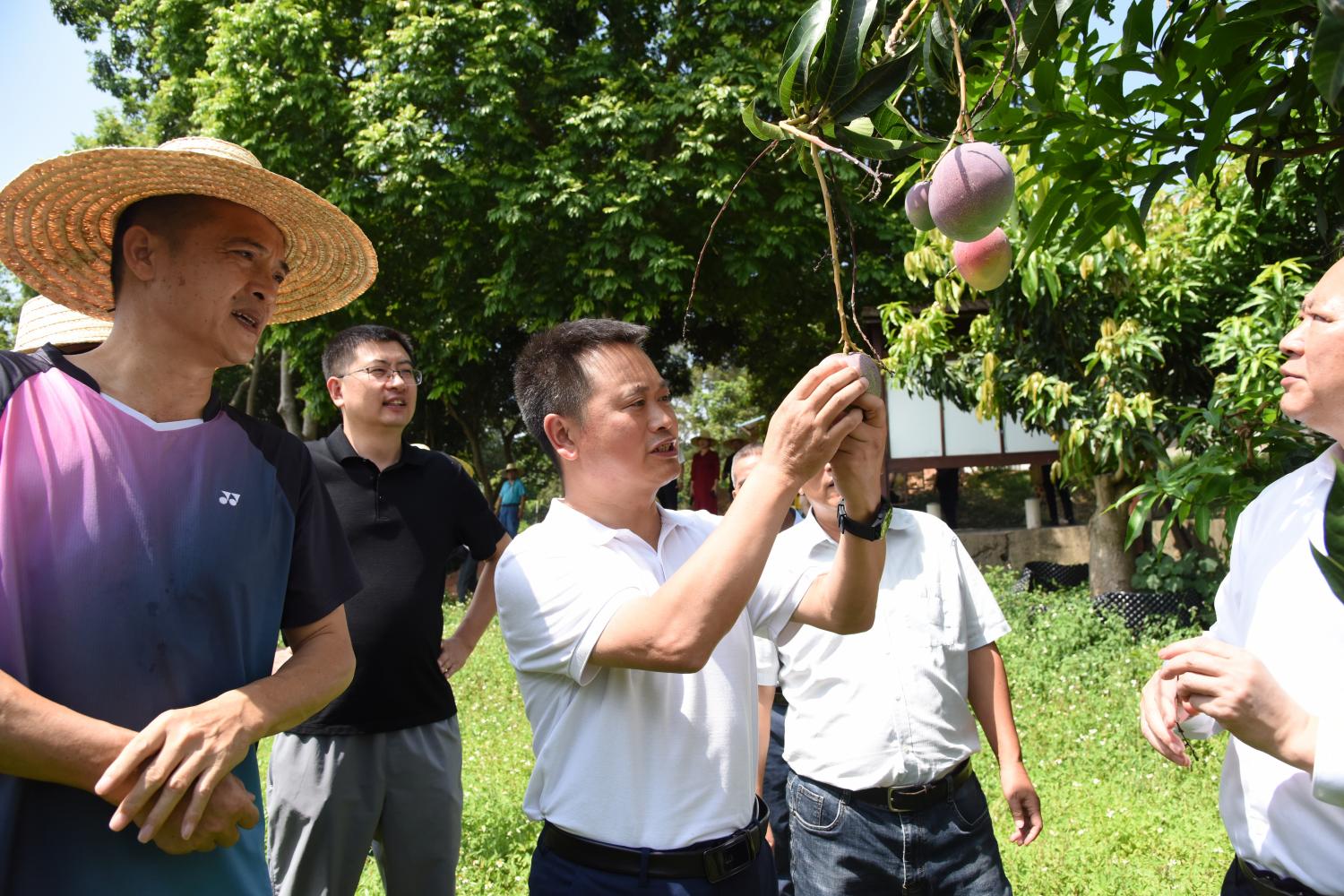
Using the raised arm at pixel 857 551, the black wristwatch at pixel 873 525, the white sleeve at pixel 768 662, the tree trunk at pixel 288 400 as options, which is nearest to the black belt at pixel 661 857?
the raised arm at pixel 857 551

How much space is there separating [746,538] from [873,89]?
1.95ft

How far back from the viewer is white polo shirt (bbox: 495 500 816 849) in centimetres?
152

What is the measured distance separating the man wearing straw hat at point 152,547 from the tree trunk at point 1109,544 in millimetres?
6024

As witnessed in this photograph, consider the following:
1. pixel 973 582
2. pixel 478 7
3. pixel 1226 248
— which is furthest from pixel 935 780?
pixel 478 7

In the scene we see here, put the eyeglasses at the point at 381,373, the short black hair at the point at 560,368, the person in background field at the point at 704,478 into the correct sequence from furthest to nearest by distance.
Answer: the person in background field at the point at 704,478, the eyeglasses at the point at 381,373, the short black hair at the point at 560,368

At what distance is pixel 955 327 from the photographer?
894cm

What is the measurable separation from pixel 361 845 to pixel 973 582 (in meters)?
1.59

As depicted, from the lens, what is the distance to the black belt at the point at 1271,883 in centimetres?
139

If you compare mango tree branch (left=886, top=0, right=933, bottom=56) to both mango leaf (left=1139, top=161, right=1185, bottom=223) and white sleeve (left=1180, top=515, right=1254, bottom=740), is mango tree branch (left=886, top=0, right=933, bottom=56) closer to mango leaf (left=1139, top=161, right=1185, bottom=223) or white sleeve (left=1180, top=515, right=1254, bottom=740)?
mango leaf (left=1139, top=161, right=1185, bottom=223)

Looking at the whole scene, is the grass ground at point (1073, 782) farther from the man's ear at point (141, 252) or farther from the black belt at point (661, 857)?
the man's ear at point (141, 252)

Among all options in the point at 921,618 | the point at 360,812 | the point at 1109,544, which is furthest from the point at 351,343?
the point at 1109,544

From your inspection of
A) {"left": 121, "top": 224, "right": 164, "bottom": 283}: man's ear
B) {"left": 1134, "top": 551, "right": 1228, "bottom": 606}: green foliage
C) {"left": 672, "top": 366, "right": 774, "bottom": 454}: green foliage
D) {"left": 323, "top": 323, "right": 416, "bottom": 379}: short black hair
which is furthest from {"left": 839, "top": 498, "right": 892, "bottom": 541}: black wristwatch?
{"left": 672, "top": 366, "right": 774, "bottom": 454}: green foliage

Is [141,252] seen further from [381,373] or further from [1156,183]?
[1156,183]

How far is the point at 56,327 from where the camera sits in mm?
2041
